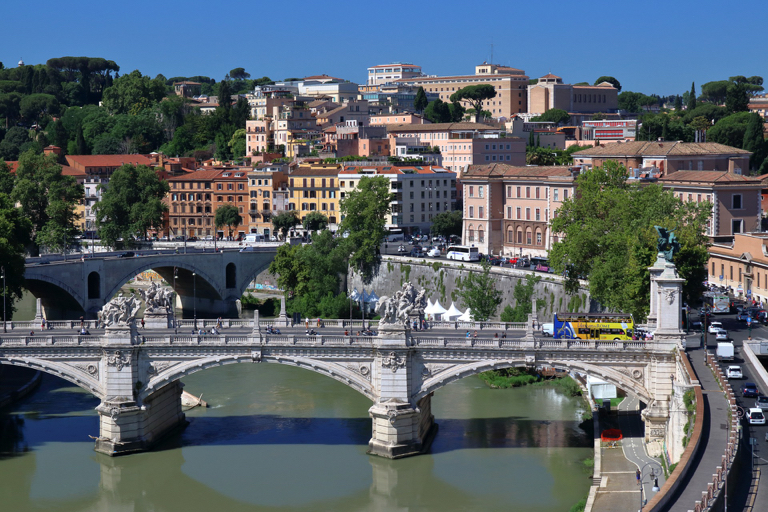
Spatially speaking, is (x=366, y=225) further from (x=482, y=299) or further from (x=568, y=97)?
(x=568, y=97)

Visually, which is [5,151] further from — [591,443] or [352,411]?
[591,443]

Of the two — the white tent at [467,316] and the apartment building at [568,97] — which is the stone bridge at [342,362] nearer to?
the white tent at [467,316]

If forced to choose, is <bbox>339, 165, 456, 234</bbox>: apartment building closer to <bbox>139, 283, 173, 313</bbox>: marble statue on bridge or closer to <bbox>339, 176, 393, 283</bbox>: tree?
<bbox>339, 176, 393, 283</bbox>: tree

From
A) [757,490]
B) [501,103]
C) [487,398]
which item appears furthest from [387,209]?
[501,103]

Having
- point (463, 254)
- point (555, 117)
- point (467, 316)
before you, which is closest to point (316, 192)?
point (463, 254)

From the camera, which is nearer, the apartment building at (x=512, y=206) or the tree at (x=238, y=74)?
the apartment building at (x=512, y=206)

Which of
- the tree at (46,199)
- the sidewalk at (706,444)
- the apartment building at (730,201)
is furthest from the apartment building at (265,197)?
the sidewalk at (706,444)
